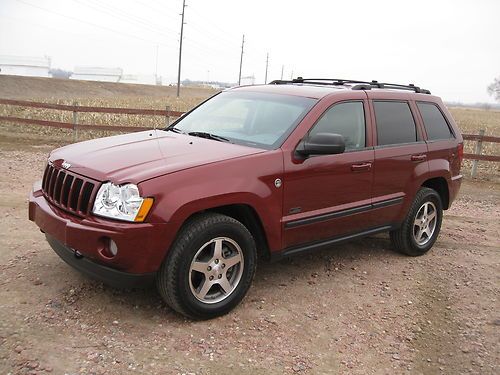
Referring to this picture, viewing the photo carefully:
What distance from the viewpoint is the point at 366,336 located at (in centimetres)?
374

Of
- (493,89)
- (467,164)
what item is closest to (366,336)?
(467,164)

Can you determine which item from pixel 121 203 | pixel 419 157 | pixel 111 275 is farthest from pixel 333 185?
pixel 111 275

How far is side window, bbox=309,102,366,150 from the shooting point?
14.6 ft

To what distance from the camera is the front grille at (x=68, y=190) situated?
11.5 ft

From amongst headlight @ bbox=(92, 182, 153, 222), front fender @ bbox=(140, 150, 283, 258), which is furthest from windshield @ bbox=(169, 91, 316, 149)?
headlight @ bbox=(92, 182, 153, 222)

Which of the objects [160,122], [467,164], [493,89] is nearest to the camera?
[467,164]

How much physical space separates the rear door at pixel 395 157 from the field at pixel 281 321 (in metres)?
0.66

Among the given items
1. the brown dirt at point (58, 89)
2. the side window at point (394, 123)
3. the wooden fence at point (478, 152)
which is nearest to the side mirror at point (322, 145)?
the side window at point (394, 123)

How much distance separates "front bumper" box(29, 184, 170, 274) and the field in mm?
508

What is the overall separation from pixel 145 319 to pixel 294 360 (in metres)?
1.14

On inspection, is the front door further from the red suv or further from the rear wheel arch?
the rear wheel arch

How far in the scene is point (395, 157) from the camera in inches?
197

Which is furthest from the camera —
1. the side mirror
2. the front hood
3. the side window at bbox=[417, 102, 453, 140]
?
the side window at bbox=[417, 102, 453, 140]

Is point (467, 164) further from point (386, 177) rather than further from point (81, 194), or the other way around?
point (81, 194)
